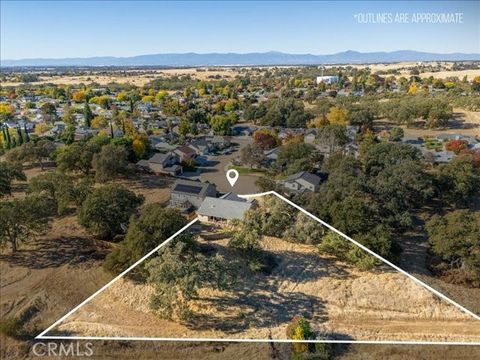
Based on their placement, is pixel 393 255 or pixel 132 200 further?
pixel 132 200

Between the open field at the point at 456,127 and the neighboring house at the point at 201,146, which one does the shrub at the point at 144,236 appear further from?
the open field at the point at 456,127

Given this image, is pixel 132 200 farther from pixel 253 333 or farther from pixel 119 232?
pixel 253 333

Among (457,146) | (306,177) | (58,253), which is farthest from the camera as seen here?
(457,146)

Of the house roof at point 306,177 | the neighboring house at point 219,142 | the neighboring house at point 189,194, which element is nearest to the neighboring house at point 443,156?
the house roof at point 306,177

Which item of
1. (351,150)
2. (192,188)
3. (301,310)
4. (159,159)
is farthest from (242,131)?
(301,310)

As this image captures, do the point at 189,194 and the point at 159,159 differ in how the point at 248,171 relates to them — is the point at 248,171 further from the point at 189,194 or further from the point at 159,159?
the point at 189,194

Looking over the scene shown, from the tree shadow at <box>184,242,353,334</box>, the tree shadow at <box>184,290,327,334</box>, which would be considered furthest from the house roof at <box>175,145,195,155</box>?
the tree shadow at <box>184,290,327,334</box>

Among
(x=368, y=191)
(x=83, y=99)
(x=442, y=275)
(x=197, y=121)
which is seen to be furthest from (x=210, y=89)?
(x=442, y=275)
